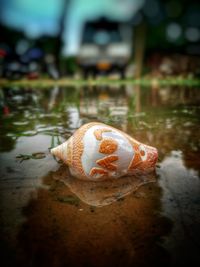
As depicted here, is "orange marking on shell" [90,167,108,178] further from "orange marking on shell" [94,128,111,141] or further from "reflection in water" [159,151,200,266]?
"reflection in water" [159,151,200,266]

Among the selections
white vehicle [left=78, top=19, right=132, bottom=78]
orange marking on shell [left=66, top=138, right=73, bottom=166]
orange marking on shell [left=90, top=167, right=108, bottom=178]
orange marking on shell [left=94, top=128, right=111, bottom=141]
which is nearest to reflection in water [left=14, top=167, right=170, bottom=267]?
orange marking on shell [left=90, top=167, right=108, bottom=178]

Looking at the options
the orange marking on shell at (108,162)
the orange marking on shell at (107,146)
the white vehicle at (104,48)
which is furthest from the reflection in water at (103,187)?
the white vehicle at (104,48)

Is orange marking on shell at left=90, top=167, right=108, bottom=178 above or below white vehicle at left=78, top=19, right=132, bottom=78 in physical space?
below

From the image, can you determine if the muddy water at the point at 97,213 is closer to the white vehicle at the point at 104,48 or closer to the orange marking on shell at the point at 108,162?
the orange marking on shell at the point at 108,162

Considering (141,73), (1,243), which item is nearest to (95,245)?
(1,243)

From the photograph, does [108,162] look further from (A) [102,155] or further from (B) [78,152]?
(B) [78,152]

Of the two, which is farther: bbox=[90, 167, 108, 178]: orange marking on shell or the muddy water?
bbox=[90, 167, 108, 178]: orange marking on shell

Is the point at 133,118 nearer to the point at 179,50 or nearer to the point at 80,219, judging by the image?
the point at 80,219

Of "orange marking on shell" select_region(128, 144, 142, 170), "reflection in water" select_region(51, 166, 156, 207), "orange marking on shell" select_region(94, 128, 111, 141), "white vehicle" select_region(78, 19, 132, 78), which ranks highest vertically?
"white vehicle" select_region(78, 19, 132, 78)
